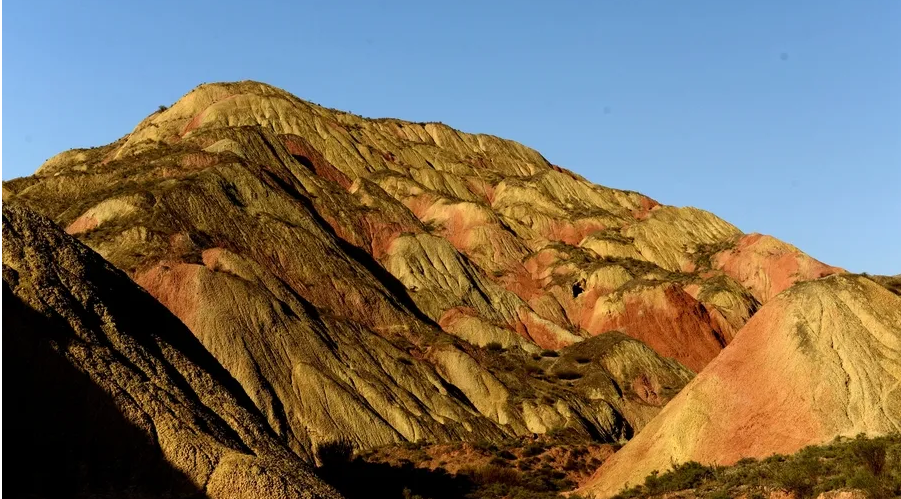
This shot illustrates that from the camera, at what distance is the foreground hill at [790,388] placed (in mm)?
36844

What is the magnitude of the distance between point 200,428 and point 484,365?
45502 millimetres

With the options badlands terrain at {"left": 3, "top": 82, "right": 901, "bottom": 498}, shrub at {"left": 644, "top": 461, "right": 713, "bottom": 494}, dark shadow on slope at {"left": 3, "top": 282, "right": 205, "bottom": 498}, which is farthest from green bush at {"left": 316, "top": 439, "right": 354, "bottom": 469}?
dark shadow on slope at {"left": 3, "top": 282, "right": 205, "bottom": 498}

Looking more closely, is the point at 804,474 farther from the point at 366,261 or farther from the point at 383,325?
the point at 366,261

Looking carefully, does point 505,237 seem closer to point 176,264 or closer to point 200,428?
point 176,264

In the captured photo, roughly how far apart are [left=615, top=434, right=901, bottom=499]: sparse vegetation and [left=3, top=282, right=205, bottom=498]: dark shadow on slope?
17744 millimetres

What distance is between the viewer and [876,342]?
3906 centimetres

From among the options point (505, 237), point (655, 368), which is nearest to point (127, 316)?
point (655, 368)

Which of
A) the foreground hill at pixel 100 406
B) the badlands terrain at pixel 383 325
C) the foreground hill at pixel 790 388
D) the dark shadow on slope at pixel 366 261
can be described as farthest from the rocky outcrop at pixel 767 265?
the foreground hill at pixel 100 406

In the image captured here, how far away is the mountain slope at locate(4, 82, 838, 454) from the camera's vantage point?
183ft

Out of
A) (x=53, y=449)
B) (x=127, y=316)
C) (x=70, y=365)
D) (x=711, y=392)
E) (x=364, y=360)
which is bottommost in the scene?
(x=53, y=449)

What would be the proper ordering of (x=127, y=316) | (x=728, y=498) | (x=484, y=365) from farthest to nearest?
(x=484, y=365)
(x=728, y=498)
(x=127, y=316)

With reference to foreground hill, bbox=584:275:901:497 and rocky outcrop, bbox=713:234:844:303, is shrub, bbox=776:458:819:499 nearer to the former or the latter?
foreground hill, bbox=584:275:901:497

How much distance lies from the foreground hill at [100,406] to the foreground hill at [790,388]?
64.2 ft

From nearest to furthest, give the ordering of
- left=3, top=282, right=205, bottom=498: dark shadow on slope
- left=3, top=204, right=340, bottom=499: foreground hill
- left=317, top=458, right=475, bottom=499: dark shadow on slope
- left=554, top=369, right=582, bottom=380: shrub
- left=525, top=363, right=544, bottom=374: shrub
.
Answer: left=3, top=282, right=205, bottom=498: dark shadow on slope, left=3, top=204, right=340, bottom=499: foreground hill, left=317, top=458, right=475, bottom=499: dark shadow on slope, left=525, top=363, right=544, bottom=374: shrub, left=554, top=369, right=582, bottom=380: shrub
